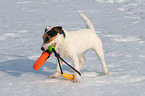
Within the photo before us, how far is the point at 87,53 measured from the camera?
727 cm

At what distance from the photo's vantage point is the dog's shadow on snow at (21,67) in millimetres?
5586

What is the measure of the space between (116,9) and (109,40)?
5.96 meters

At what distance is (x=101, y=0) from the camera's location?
16562mm

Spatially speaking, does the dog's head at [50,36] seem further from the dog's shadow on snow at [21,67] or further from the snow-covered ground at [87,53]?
the dog's shadow on snow at [21,67]

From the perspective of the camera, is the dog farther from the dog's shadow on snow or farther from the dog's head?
the dog's shadow on snow

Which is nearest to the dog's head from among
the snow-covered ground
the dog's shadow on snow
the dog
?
the dog

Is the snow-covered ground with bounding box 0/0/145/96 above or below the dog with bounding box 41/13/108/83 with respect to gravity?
below

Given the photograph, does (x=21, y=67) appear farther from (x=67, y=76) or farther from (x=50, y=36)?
(x=50, y=36)

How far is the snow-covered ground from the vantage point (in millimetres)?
4461

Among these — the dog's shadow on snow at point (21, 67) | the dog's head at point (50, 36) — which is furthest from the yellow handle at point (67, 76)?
the dog's head at point (50, 36)

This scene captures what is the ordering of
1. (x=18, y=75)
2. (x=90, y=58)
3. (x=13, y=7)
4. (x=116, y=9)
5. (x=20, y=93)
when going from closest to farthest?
(x=20, y=93), (x=18, y=75), (x=90, y=58), (x=116, y=9), (x=13, y=7)

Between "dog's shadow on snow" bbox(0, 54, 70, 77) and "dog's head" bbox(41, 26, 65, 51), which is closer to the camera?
"dog's head" bbox(41, 26, 65, 51)

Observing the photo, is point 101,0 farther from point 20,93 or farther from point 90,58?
point 20,93

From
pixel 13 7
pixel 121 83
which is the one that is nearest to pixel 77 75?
pixel 121 83
